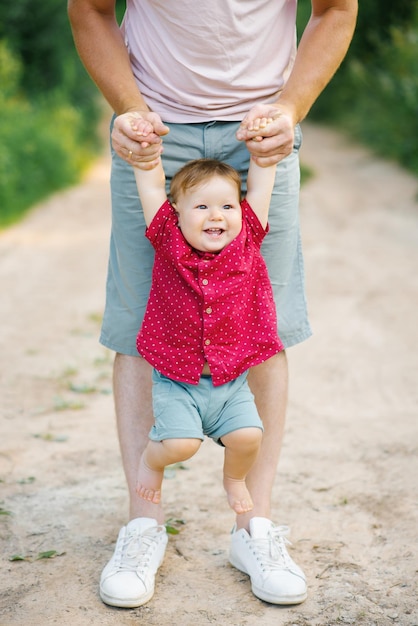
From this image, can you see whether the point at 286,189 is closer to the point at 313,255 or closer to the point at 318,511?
the point at 318,511

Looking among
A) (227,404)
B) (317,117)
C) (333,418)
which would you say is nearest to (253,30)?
(227,404)

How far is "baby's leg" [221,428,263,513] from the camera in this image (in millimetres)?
2418

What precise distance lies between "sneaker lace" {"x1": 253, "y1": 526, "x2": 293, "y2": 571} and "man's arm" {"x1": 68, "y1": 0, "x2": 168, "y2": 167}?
1.09 meters

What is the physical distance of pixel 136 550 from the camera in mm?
2602

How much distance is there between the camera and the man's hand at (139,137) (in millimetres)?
2309

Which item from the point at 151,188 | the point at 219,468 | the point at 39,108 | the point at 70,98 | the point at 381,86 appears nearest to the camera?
the point at 151,188

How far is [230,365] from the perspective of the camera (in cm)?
242

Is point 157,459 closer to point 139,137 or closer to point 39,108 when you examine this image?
point 139,137

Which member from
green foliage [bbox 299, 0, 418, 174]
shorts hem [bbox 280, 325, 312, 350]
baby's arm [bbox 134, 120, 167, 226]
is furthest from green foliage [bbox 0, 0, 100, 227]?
baby's arm [bbox 134, 120, 167, 226]

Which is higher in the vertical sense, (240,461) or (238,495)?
(240,461)

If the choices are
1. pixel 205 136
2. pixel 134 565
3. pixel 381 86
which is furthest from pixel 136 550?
pixel 381 86

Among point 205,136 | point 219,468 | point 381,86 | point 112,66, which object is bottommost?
point 219,468

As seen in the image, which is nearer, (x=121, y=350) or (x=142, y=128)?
(x=142, y=128)

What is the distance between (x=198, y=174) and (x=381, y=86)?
980 centimetres
